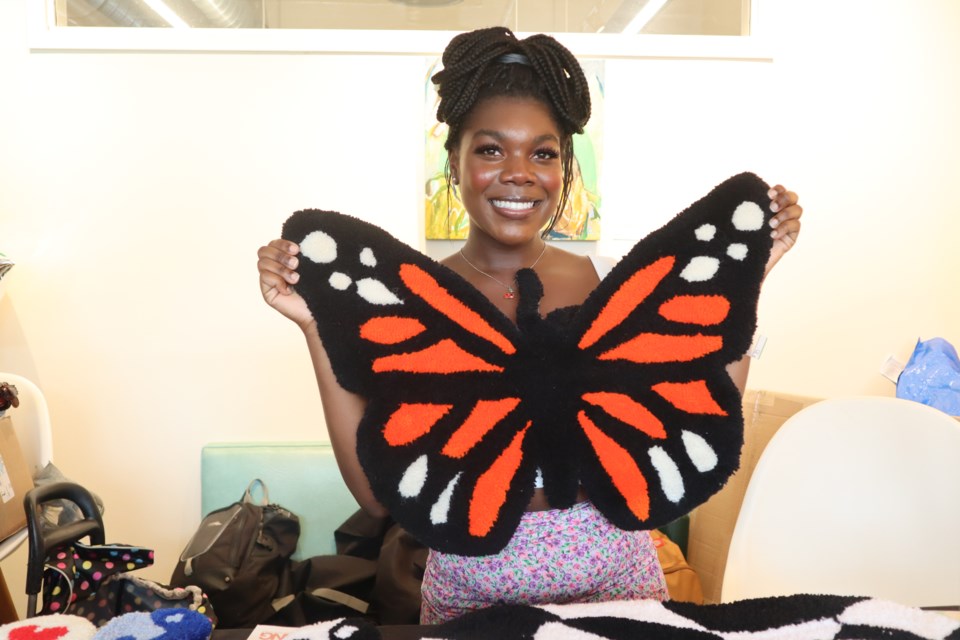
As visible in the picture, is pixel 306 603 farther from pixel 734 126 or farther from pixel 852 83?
pixel 852 83

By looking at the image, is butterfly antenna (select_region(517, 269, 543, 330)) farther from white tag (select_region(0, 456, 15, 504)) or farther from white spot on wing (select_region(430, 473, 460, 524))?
white tag (select_region(0, 456, 15, 504))

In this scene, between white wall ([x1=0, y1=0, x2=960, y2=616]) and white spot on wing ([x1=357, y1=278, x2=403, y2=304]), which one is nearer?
white spot on wing ([x1=357, y1=278, x2=403, y2=304])

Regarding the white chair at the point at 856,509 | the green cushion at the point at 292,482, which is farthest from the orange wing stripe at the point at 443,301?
the green cushion at the point at 292,482

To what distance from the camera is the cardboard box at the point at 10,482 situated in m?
1.36

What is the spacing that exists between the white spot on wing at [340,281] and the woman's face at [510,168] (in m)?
0.26

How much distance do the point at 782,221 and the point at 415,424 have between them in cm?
60

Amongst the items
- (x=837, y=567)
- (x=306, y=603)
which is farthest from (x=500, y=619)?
(x=306, y=603)

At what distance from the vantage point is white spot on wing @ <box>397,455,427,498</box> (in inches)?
38.4

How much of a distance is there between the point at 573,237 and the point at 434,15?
0.82 metres

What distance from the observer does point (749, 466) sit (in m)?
2.09

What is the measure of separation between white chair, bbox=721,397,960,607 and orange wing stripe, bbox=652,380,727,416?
0.33 m

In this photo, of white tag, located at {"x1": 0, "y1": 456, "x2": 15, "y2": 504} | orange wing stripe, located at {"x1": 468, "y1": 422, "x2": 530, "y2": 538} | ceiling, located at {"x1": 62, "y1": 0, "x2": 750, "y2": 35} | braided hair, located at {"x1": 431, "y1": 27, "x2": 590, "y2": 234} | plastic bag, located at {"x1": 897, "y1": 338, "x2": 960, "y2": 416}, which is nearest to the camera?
orange wing stripe, located at {"x1": 468, "y1": 422, "x2": 530, "y2": 538}

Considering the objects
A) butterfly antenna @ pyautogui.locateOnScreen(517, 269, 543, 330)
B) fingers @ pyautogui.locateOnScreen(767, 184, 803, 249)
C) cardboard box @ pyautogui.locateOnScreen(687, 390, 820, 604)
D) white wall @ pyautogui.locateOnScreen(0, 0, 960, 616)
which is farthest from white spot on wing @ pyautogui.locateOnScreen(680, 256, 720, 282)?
white wall @ pyautogui.locateOnScreen(0, 0, 960, 616)

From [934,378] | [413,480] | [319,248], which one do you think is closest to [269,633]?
[413,480]
